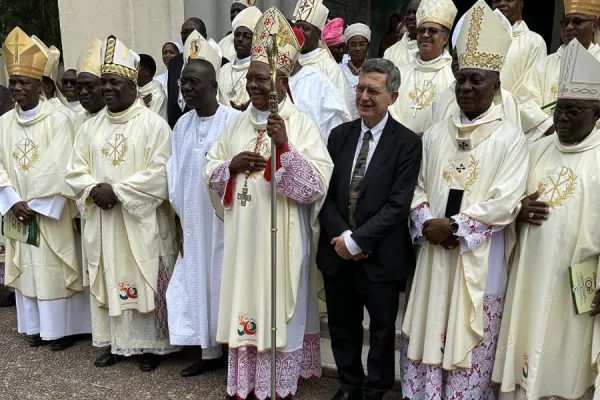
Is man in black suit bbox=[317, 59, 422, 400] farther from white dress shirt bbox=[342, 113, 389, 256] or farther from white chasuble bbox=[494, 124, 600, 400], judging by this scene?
white chasuble bbox=[494, 124, 600, 400]

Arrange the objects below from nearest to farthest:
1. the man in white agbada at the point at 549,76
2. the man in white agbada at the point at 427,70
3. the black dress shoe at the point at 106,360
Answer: the man in white agbada at the point at 549,76 < the man in white agbada at the point at 427,70 < the black dress shoe at the point at 106,360

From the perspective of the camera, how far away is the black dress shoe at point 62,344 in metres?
5.19

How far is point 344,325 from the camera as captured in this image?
3.85 m

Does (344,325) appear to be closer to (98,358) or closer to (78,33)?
(98,358)

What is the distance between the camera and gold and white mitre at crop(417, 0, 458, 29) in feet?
15.0

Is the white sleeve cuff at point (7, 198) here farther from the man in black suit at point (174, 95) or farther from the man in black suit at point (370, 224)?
the man in black suit at point (370, 224)

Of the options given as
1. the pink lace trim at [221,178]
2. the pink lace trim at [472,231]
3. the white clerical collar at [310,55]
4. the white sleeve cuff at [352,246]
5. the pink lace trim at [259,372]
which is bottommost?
the pink lace trim at [259,372]

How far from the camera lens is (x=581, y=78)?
3.12m

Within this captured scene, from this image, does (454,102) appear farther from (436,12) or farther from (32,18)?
(32,18)

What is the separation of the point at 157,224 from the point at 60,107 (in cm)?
160

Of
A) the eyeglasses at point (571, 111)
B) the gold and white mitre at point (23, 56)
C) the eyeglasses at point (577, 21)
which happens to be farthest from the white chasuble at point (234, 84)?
the eyeglasses at point (571, 111)

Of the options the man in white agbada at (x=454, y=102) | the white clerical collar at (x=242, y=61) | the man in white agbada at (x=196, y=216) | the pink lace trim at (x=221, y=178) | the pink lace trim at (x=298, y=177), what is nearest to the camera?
the pink lace trim at (x=298, y=177)

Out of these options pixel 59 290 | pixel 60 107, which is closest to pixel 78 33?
pixel 60 107

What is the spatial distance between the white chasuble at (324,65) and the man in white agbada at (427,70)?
0.81 m
